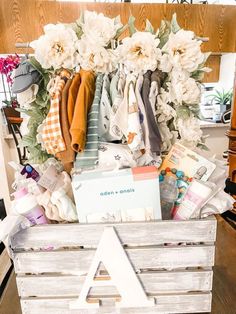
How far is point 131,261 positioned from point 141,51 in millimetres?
527

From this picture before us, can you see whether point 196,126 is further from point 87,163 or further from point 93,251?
point 93,251

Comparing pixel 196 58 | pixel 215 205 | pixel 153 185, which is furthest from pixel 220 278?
pixel 196 58

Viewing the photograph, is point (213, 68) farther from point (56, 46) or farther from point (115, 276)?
point (115, 276)

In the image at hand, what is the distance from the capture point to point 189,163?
67 centimetres

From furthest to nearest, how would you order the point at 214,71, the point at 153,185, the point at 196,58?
the point at 214,71
the point at 196,58
the point at 153,185

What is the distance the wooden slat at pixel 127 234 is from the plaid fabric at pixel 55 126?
227mm

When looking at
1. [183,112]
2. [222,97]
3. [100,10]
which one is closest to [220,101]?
[222,97]

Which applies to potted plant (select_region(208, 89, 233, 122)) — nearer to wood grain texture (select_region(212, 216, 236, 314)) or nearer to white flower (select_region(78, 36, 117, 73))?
wood grain texture (select_region(212, 216, 236, 314))

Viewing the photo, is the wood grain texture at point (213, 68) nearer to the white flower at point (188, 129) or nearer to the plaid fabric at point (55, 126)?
the white flower at point (188, 129)

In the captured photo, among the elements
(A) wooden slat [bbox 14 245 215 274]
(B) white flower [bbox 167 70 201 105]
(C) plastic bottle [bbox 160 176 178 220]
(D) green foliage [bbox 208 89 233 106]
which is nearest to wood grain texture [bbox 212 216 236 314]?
(A) wooden slat [bbox 14 245 215 274]

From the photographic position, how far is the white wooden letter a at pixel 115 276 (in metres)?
0.55

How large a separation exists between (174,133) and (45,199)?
438 millimetres

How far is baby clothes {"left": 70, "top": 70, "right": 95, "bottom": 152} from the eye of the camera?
0.64m

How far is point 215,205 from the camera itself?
57 cm
